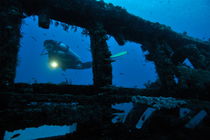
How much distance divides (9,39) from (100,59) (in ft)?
8.89

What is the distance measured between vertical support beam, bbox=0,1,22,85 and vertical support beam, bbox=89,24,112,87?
2.41 metres

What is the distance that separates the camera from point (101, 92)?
425cm

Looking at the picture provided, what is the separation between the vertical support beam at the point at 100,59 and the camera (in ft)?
15.3

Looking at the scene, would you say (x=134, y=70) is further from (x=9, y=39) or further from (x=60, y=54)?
(x=9, y=39)

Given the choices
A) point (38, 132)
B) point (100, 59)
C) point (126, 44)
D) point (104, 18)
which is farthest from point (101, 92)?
point (126, 44)

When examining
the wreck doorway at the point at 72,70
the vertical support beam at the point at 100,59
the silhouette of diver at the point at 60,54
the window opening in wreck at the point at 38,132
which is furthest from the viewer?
the wreck doorway at the point at 72,70

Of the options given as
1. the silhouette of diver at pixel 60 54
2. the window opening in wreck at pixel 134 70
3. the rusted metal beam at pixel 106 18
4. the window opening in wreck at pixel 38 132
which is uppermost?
the window opening in wreck at pixel 134 70

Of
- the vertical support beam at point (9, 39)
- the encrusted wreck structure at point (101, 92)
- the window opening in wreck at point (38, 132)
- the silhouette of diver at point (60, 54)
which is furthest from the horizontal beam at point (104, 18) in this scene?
the window opening in wreck at point (38, 132)

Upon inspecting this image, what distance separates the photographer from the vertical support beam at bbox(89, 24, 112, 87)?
4664 mm

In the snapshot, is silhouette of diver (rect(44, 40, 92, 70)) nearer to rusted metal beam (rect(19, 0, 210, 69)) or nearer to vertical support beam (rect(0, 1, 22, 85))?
rusted metal beam (rect(19, 0, 210, 69))

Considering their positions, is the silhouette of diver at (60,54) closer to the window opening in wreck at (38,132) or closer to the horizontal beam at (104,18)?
the horizontal beam at (104,18)

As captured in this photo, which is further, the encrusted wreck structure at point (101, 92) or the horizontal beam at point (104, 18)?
the horizontal beam at point (104, 18)

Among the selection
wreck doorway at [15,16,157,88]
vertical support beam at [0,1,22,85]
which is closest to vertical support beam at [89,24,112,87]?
vertical support beam at [0,1,22,85]

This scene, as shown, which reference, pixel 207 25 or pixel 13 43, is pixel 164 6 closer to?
pixel 207 25
